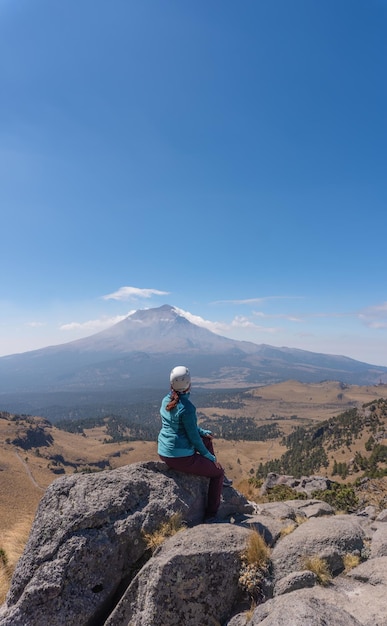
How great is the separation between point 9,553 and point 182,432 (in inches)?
248

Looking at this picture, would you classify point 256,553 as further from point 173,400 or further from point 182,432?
point 173,400

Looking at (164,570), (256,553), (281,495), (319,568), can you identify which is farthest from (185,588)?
(281,495)

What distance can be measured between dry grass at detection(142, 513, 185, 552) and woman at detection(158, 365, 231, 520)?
1.13 metres

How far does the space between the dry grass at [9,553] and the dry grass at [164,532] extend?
382 cm

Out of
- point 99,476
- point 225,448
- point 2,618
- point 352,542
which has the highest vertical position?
point 99,476

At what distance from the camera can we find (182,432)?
818 centimetres

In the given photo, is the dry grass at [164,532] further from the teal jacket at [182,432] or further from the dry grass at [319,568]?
the dry grass at [319,568]

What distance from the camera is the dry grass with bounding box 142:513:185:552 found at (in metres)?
6.75

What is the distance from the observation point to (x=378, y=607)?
495cm

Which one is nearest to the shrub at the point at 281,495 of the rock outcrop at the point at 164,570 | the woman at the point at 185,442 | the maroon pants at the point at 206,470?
the maroon pants at the point at 206,470

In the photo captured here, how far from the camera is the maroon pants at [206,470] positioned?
26.8 feet

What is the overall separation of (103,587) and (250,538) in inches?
118

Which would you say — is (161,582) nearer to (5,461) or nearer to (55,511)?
(55,511)

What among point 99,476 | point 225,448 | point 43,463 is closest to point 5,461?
point 43,463
